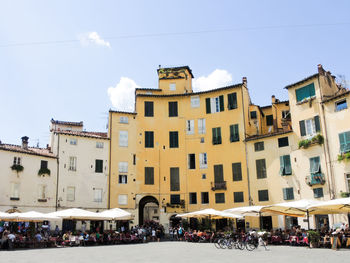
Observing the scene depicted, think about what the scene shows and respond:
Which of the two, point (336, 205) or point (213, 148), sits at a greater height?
point (213, 148)

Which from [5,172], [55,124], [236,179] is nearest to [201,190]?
[236,179]

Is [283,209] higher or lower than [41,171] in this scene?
lower

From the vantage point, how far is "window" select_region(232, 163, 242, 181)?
43562 mm

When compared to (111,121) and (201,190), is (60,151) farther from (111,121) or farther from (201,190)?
(201,190)

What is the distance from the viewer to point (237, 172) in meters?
43.8

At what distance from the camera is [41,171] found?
134 ft

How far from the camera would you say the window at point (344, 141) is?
33.2 metres

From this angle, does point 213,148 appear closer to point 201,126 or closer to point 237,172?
point 201,126

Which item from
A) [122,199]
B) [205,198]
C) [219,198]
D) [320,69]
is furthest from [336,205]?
[122,199]

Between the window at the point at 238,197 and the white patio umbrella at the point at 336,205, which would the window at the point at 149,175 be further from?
the white patio umbrella at the point at 336,205

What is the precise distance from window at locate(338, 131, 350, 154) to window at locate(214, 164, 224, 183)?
14.7m

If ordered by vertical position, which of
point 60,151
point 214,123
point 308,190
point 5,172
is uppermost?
point 214,123

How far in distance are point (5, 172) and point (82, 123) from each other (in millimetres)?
21248

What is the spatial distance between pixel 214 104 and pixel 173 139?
672cm
